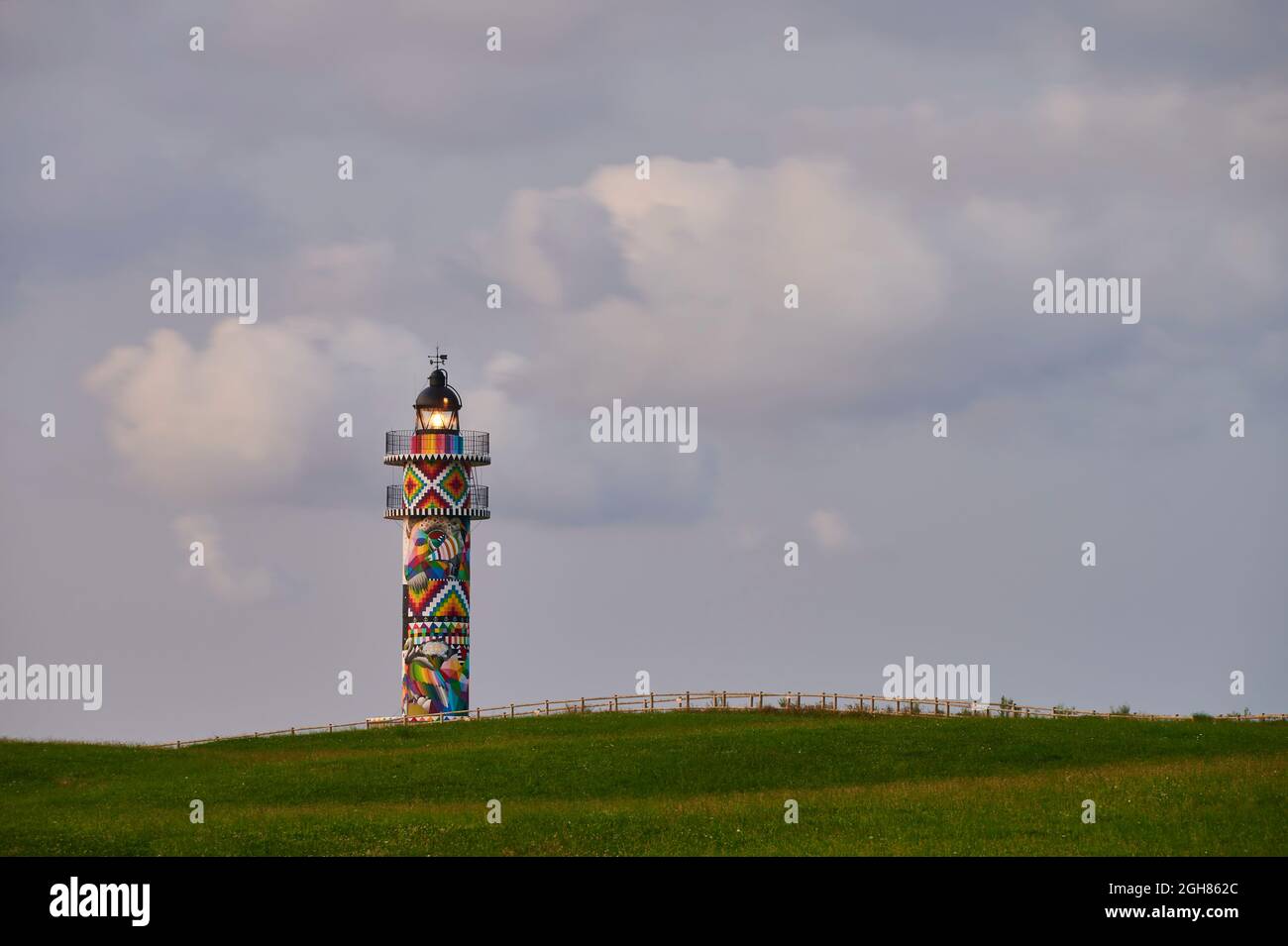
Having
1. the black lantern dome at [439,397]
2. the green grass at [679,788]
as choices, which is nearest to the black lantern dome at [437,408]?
the black lantern dome at [439,397]

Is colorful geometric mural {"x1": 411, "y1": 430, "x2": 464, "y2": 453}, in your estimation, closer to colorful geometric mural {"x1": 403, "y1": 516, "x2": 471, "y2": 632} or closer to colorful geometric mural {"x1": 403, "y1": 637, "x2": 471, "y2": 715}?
colorful geometric mural {"x1": 403, "y1": 516, "x2": 471, "y2": 632}

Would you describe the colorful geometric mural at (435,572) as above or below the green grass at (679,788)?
above

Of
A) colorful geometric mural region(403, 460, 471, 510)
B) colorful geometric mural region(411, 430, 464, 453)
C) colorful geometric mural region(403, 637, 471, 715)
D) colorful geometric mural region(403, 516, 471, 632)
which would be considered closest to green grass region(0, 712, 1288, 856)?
colorful geometric mural region(403, 637, 471, 715)

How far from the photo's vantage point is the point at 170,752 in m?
65.2

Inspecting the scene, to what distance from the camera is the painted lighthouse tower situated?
79500 millimetres

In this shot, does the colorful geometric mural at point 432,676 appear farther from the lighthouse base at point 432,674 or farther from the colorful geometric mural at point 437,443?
the colorful geometric mural at point 437,443

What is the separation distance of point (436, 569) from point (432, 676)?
15.5 ft

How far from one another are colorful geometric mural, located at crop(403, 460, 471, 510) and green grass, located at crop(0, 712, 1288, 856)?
1219cm

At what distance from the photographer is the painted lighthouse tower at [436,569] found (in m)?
79.5
